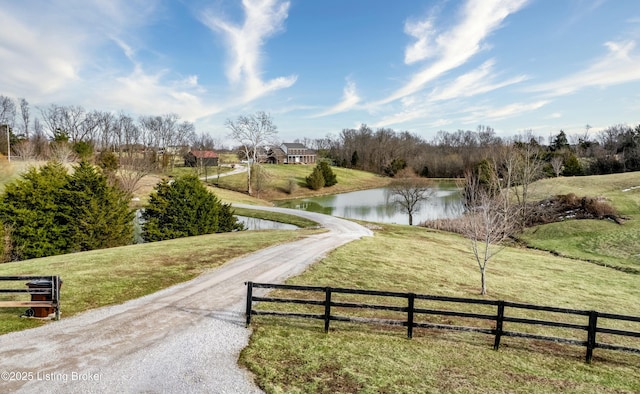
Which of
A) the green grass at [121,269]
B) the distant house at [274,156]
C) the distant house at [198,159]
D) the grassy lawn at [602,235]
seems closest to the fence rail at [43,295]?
the green grass at [121,269]

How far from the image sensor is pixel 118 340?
389 inches

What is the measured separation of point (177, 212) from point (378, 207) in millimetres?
36621

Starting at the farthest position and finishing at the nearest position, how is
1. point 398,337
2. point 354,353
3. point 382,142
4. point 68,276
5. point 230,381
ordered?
1. point 382,142
2. point 68,276
3. point 398,337
4. point 354,353
5. point 230,381

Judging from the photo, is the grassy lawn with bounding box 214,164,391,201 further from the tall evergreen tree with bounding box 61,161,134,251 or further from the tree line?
the tall evergreen tree with bounding box 61,161,134,251

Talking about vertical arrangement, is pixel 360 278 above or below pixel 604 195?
below

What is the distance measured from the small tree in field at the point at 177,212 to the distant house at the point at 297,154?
86677mm

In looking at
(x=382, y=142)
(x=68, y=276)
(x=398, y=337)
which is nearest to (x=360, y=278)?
(x=398, y=337)

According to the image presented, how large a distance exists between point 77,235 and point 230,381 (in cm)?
2326

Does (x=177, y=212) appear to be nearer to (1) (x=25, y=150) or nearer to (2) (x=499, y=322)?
(2) (x=499, y=322)

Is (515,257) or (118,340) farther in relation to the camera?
(515,257)

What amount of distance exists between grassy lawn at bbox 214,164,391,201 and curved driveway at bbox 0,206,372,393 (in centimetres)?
5928

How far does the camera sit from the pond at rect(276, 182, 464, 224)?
51.5m

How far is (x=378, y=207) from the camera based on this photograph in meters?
61.1

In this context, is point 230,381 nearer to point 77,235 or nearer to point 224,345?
point 224,345
